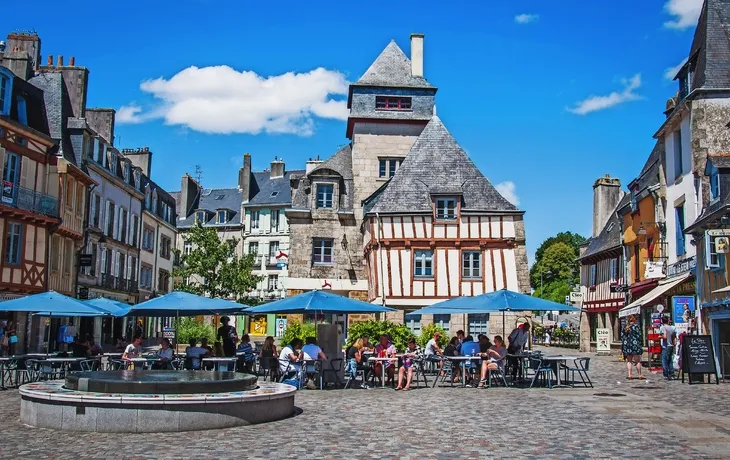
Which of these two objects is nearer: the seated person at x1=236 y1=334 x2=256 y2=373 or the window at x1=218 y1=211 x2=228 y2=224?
the seated person at x1=236 y1=334 x2=256 y2=373

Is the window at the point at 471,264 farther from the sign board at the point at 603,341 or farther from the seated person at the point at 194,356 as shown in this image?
the seated person at the point at 194,356

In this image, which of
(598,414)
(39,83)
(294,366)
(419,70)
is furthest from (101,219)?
(598,414)

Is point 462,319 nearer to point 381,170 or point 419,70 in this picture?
point 381,170

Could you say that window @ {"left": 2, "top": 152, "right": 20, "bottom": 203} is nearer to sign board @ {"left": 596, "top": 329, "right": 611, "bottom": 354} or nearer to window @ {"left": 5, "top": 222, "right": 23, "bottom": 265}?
window @ {"left": 5, "top": 222, "right": 23, "bottom": 265}

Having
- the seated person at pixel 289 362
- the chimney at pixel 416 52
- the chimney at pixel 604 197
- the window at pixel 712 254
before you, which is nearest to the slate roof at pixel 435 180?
the chimney at pixel 416 52

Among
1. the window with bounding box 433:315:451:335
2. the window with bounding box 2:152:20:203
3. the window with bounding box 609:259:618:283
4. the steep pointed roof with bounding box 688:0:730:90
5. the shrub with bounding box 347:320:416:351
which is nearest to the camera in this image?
the steep pointed roof with bounding box 688:0:730:90

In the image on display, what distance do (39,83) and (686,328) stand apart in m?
22.4

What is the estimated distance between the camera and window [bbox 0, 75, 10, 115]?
22266 millimetres

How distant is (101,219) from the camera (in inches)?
1228

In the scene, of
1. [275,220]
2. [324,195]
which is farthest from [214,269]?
[275,220]

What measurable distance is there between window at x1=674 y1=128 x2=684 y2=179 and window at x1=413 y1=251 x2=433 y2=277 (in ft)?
29.3

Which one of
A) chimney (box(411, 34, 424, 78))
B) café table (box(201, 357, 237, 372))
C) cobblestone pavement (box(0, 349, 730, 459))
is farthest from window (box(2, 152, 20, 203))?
chimney (box(411, 34, 424, 78))

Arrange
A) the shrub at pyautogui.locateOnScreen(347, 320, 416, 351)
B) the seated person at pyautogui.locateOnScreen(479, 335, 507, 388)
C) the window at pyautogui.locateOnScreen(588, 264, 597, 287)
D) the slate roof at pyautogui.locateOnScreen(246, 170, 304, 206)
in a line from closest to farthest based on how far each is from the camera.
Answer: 1. the seated person at pyautogui.locateOnScreen(479, 335, 507, 388)
2. the shrub at pyautogui.locateOnScreen(347, 320, 416, 351)
3. the window at pyautogui.locateOnScreen(588, 264, 597, 287)
4. the slate roof at pyautogui.locateOnScreen(246, 170, 304, 206)

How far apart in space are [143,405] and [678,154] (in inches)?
689
